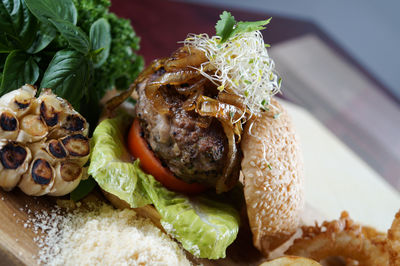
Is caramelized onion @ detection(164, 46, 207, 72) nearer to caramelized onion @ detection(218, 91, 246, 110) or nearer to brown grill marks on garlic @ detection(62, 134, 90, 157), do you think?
caramelized onion @ detection(218, 91, 246, 110)

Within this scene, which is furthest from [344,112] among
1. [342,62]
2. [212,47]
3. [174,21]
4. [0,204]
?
[0,204]

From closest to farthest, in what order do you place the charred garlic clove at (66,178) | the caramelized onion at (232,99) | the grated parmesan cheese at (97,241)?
the grated parmesan cheese at (97,241)
the charred garlic clove at (66,178)
the caramelized onion at (232,99)

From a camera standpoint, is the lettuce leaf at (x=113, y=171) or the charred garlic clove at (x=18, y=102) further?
the lettuce leaf at (x=113, y=171)

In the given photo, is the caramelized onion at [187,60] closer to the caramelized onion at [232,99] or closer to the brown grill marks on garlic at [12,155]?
the caramelized onion at [232,99]

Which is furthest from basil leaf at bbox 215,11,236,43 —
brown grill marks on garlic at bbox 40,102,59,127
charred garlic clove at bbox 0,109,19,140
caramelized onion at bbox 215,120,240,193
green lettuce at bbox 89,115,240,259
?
charred garlic clove at bbox 0,109,19,140

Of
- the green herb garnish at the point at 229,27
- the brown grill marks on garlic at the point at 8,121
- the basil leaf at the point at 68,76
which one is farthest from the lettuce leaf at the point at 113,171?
the green herb garnish at the point at 229,27

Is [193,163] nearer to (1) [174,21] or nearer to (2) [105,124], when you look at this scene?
(2) [105,124]
